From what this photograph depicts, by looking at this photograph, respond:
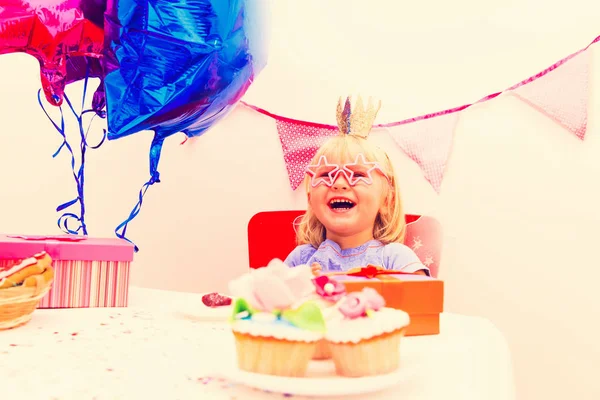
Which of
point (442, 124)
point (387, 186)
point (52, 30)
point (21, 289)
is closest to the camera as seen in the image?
point (21, 289)

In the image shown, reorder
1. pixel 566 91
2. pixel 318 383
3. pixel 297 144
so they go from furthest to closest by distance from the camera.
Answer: pixel 297 144 < pixel 566 91 < pixel 318 383

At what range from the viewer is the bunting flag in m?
1.59

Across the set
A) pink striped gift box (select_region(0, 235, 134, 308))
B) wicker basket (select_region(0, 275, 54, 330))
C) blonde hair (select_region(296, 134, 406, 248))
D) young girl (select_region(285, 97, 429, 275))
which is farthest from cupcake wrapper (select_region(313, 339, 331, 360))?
blonde hair (select_region(296, 134, 406, 248))

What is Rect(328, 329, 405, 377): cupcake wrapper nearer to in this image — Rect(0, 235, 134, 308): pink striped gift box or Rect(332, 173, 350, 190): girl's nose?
Rect(0, 235, 134, 308): pink striped gift box

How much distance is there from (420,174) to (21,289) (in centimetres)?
137

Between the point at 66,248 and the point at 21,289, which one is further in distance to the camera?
the point at 66,248

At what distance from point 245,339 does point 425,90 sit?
1.52 metres

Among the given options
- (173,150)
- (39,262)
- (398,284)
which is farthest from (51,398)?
(173,150)

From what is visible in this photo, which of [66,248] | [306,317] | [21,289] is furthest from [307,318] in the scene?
[66,248]

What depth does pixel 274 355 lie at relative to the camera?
51 centimetres

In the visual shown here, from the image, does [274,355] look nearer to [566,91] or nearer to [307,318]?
[307,318]

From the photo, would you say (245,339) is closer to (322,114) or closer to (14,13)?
(14,13)

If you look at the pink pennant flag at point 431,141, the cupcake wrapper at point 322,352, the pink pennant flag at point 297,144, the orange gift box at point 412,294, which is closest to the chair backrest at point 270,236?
the pink pennant flag at point 297,144

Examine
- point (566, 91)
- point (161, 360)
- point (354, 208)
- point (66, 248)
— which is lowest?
point (161, 360)
